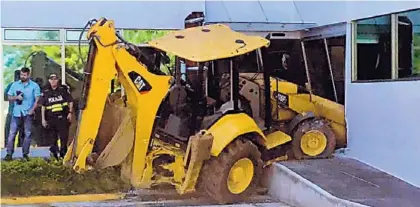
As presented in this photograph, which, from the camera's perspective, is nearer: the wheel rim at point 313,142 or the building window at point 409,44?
the building window at point 409,44

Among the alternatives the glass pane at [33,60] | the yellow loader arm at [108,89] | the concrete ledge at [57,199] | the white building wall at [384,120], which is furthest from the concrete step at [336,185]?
the glass pane at [33,60]

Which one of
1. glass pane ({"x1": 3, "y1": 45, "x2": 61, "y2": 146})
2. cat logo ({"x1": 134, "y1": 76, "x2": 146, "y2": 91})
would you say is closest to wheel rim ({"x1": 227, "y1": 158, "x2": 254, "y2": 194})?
cat logo ({"x1": 134, "y1": 76, "x2": 146, "y2": 91})

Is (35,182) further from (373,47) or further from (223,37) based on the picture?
(373,47)

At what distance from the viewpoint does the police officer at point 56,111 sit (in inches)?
583

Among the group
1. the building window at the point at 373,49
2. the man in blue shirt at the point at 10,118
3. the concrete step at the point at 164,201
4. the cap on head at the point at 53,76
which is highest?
the building window at the point at 373,49

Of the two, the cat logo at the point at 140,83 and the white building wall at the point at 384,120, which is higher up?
the cat logo at the point at 140,83

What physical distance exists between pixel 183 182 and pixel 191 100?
1287 millimetres

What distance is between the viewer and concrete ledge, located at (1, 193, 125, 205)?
12.3 meters

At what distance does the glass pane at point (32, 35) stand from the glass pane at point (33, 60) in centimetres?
18

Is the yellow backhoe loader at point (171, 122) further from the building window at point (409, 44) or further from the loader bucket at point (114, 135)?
the building window at point (409, 44)

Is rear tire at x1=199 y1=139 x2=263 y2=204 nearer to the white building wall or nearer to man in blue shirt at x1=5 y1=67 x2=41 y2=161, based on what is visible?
the white building wall

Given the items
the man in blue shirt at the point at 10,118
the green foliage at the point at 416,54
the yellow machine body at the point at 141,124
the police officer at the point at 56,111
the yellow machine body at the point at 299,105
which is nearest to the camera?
the yellow machine body at the point at 141,124

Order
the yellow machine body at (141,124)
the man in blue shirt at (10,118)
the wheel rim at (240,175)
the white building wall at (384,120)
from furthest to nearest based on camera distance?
1. the man in blue shirt at (10,118)
2. the wheel rim at (240,175)
3. the yellow machine body at (141,124)
4. the white building wall at (384,120)

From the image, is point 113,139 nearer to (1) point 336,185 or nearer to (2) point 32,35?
(1) point 336,185
